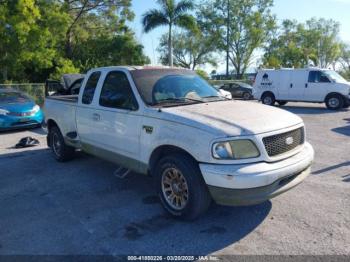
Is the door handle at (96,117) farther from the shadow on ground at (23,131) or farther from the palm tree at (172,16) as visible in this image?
the palm tree at (172,16)

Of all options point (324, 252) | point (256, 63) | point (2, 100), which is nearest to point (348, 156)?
point (324, 252)

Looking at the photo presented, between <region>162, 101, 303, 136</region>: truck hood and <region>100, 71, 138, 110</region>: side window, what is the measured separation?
704 mm

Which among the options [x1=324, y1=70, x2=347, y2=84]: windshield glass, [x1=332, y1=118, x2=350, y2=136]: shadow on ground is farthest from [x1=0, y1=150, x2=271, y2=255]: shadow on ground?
[x1=324, y1=70, x2=347, y2=84]: windshield glass

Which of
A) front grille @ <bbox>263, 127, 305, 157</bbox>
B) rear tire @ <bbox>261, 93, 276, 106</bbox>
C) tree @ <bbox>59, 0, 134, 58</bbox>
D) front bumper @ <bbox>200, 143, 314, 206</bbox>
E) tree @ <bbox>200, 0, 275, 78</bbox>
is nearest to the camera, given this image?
front bumper @ <bbox>200, 143, 314, 206</bbox>

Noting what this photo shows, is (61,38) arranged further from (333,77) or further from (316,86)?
(333,77)

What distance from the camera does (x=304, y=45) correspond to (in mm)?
60812

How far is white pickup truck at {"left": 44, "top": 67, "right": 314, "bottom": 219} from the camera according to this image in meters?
3.51

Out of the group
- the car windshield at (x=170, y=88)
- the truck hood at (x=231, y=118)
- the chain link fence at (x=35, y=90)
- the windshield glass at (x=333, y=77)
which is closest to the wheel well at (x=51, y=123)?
the car windshield at (x=170, y=88)

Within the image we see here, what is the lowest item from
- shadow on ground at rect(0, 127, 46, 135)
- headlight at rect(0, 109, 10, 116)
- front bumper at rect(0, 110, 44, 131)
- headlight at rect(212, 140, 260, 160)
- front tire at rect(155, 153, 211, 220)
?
shadow on ground at rect(0, 127, 46, 135)

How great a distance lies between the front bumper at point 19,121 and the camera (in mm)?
10477

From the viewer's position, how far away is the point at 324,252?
327 centimetres

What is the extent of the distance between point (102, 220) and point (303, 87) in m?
14.2

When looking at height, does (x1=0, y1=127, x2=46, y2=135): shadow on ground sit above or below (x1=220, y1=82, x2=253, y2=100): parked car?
below

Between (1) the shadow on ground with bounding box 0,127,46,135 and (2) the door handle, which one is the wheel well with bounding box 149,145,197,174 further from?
(1) the shadow on ground with bounding box 0,127,46,135
